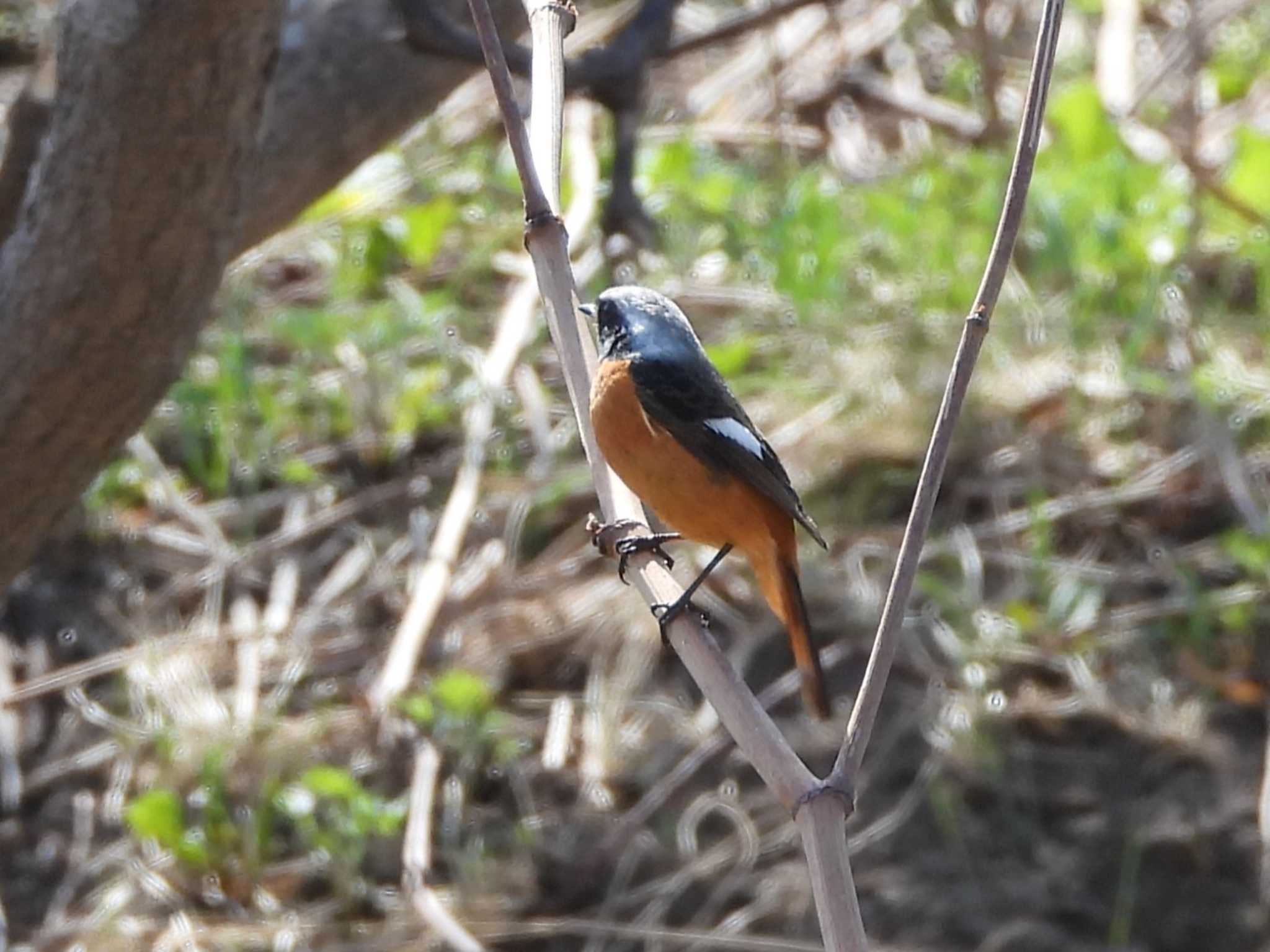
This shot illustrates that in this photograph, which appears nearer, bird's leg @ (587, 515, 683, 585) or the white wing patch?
bird's leg @ (587, 515, 683, 585)

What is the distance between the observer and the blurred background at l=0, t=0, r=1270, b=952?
4.36 metres

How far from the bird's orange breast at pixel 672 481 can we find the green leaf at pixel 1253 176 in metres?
3.44

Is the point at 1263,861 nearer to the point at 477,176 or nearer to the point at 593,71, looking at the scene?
the point at 593,71

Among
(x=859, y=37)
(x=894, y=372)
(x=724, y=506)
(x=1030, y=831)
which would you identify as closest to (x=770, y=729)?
(x=724, y=506)

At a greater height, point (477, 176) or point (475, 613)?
point (477, 176)

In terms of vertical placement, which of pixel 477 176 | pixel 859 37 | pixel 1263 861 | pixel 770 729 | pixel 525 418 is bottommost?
pixel 1263 861

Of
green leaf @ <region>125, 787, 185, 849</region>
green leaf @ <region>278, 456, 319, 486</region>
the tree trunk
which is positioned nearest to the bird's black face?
the tree trunk

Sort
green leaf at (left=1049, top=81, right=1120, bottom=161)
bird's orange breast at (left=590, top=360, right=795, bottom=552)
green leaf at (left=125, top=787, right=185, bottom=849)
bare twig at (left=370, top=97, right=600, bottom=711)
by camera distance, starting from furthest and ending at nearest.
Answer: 1. green leaf at (left=1049, top=81, right=1120, bottom=161)
2. bare twig at (left=370, top=97, right=600, bottom=711)
3. green leaf at (left=125, top=787, right=185, bottom=849)
4. bird's orange breast at (left=590, top=360, right=795, bottom=552)

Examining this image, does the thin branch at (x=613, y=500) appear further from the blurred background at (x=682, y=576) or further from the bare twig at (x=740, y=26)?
the bare twig at (x=740, y=26)

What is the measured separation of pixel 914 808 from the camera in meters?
4.49

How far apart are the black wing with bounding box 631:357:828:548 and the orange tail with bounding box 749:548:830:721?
0.39 ft

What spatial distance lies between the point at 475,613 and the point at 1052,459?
186cm

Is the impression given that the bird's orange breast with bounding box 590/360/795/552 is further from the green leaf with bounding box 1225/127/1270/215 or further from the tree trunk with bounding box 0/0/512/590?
the green leaf with bounding box 1225/127/1270/215

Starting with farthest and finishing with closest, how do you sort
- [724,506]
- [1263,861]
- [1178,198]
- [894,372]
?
[1178,198], [894,372], [1263,861], [724,506]
